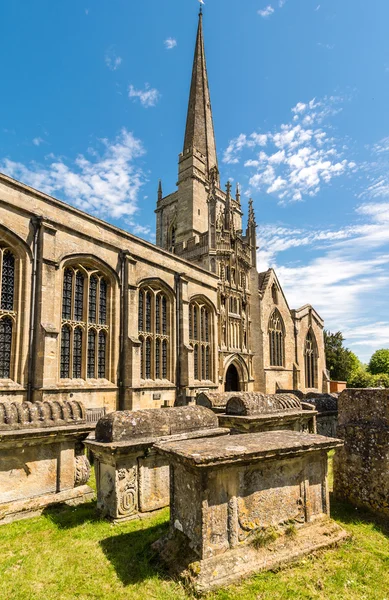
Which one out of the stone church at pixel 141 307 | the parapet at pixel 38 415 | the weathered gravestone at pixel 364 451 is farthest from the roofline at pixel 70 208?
the weathered gravestone at pixel 364 451

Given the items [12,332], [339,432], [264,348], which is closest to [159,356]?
[12,332]

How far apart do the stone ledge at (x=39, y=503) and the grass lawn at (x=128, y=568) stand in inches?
8.1

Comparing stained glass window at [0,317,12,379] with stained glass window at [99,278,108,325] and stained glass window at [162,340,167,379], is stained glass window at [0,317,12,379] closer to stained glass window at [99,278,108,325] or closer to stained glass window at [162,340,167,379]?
stained glass window at [99,278,108,325]

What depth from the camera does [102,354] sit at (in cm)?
1567

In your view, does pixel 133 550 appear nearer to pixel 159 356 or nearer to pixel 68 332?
pixel 68 332

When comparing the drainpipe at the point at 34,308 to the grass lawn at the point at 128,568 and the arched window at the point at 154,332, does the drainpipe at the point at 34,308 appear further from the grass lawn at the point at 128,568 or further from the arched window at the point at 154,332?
the grass lawn at the point at 128,568

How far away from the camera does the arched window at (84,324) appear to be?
1434cm

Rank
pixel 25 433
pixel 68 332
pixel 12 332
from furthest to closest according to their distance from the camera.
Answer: pixel 68 332 < pixel 12 332 < pixel 25 433

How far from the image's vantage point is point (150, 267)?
60.5 feet

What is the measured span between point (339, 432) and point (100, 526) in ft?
13.6

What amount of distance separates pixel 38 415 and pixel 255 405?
4617 millimetres

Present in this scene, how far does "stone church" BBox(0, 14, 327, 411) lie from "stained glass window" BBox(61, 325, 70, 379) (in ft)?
0.14

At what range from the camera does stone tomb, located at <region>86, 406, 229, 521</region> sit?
16.8ft

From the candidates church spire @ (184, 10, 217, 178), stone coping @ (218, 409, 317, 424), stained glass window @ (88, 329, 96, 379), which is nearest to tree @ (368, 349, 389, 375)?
church spire @ (184, 10, 217, 178)
